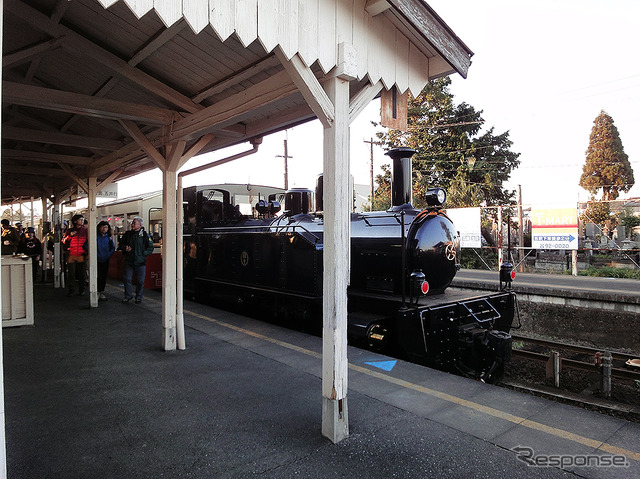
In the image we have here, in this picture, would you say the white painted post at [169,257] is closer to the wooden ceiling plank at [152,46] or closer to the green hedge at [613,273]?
the wooden ceiling plank at [152,46]

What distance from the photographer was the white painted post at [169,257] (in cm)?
492

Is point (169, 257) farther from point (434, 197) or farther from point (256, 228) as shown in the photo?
point (434, 197)

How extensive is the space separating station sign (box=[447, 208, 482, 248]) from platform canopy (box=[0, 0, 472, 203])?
39.9 ft

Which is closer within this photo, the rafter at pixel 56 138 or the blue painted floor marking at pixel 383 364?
the blue painted floor marking at pixel 383 364

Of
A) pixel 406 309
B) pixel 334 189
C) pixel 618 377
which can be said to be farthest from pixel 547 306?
pixel 334 189

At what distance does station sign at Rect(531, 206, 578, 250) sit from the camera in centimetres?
1323

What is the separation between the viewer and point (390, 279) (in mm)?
5746

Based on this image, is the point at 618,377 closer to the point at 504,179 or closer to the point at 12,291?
the point at 12,291

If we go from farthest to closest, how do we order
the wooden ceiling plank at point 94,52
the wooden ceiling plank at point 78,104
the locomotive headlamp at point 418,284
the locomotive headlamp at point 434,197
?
the locomotive headlamp at point 434,197 < the locomotive headlamp at point 418,284 < the wooden ceiling plank at point 78,104 < the wooden ceiling plank at point 94,52

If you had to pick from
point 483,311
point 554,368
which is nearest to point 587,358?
point 554,368

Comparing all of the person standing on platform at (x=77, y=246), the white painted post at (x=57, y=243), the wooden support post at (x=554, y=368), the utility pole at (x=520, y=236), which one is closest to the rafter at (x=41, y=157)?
the person standing on platform at (x=77, y=246)

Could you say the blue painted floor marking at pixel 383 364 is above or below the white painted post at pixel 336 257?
below

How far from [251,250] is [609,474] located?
19.1 ft

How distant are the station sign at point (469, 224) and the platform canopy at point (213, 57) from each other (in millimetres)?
12167
